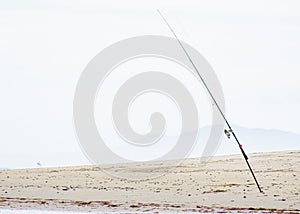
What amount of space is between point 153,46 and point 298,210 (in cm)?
1017

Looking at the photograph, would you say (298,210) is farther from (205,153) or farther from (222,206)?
(205,153)

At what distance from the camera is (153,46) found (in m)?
24.1

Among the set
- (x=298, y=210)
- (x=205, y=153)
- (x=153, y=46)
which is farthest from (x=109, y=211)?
(x=205, y=153)

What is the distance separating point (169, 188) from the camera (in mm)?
20969

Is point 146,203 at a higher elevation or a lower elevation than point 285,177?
lower

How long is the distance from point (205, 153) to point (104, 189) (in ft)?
26.4

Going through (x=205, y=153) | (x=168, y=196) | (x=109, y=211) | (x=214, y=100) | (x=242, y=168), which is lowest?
(x=109, y=211)

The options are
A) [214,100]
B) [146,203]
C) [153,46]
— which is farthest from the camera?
[153,46]

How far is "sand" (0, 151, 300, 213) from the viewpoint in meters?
17.5

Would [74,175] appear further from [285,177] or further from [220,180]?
[285,177]

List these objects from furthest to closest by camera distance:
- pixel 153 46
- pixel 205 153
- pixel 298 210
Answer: pixel 205 153 → pixel 153 46 → pixel 298 210

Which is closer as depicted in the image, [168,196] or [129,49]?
[168,196]

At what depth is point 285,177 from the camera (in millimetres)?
21469

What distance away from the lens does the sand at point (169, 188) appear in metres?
17.5
